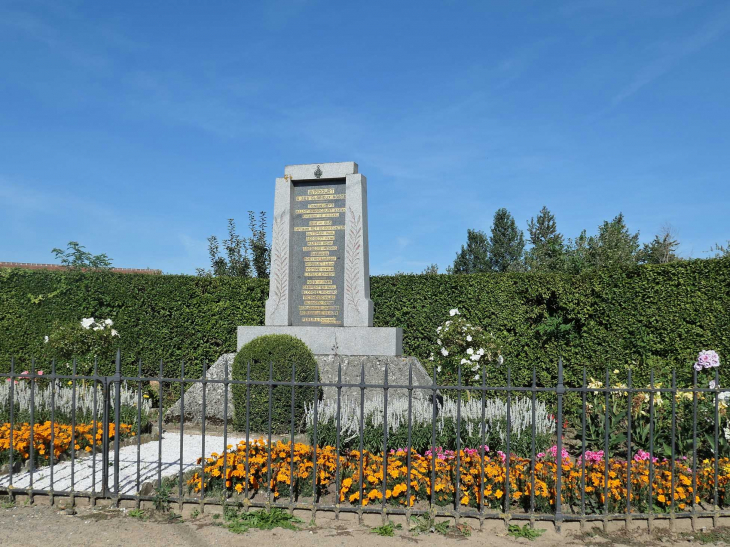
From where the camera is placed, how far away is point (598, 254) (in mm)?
23578

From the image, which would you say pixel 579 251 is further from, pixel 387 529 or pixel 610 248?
pixel 387 529

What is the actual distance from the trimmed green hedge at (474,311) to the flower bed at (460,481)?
14.4ft

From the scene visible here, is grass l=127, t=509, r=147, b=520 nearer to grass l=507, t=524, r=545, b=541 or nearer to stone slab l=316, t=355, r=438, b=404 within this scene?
grass l=507, t=524, r=545, b=541

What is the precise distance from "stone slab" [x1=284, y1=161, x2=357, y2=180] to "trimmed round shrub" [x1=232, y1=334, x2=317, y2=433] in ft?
10.9

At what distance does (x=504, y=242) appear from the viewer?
37812 mm

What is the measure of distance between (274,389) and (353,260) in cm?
282

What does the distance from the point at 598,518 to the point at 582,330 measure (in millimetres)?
5869

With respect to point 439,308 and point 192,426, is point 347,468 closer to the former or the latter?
point 192,426

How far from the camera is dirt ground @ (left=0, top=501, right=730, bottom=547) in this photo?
4.30 m

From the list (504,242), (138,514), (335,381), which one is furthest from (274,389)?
(504,242)

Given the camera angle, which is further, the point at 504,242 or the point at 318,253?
the point at 504,242

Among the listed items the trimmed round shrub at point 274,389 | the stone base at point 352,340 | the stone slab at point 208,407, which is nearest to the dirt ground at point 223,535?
the trimmed round shrub at point 274,389

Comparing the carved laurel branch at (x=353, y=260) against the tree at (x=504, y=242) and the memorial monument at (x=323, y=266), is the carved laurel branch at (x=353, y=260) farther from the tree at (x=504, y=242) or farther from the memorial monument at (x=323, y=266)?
the tree at (x=504, y=242)

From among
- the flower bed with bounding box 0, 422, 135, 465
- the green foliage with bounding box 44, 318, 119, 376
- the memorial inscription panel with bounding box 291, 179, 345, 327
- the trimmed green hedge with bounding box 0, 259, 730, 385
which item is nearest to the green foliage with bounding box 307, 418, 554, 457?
the flower bed with bounding box 0, 422, 135, 465
